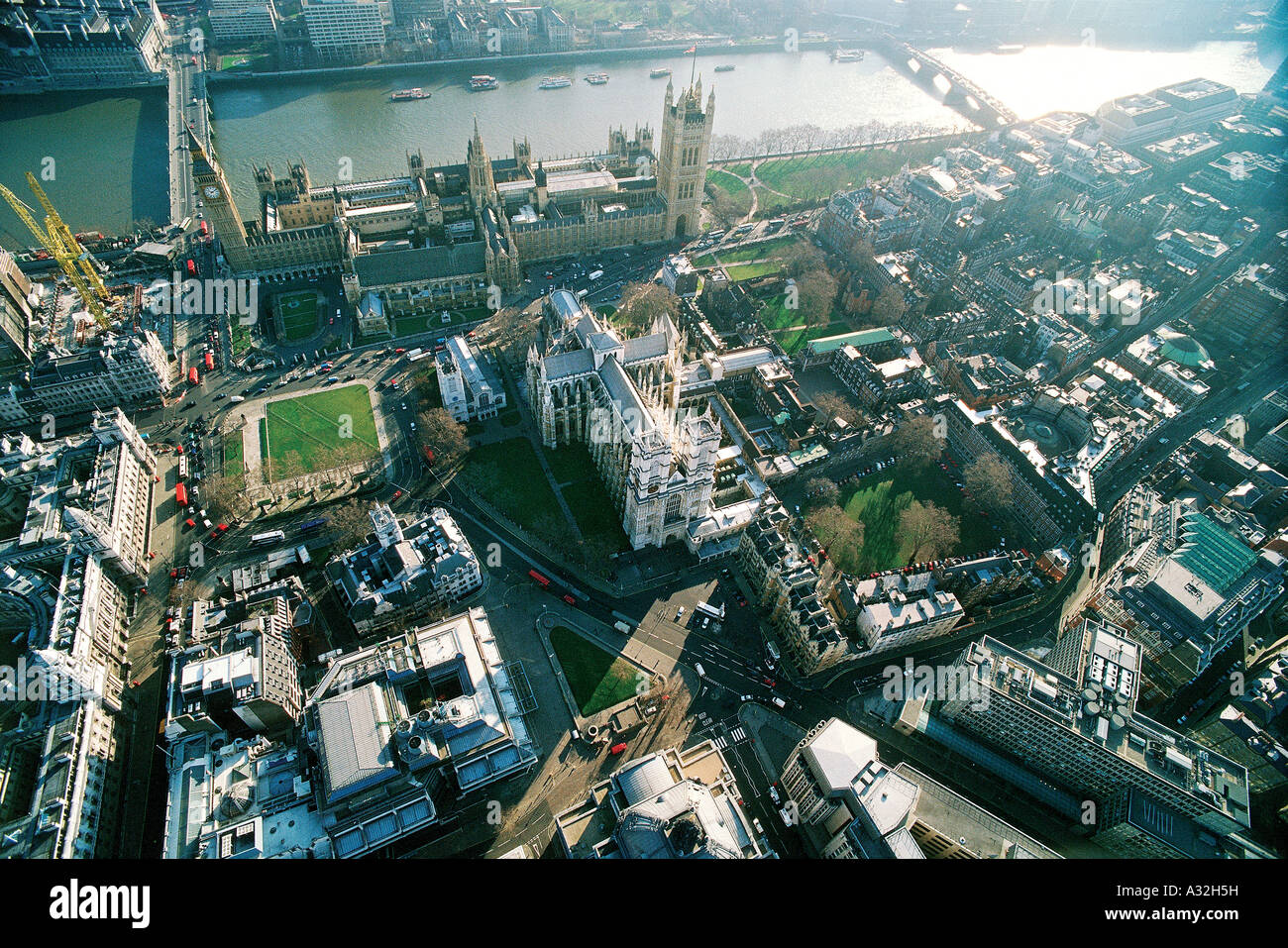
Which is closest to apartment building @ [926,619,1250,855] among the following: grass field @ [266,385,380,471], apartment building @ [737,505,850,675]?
apartment building @ [737,505,850,675]

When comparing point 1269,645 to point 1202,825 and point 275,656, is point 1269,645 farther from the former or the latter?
point 275,656

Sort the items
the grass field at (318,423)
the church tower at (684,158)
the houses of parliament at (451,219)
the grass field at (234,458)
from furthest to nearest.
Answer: the church tower at (684,158), the houses of parliament at (451,219), the grass field at (318,423), the grass field at (234,458)

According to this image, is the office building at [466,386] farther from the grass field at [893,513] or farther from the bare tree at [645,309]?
the grass field at [893,513]

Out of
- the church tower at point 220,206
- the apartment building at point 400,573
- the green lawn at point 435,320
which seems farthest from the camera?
the green lawn at point 435,320

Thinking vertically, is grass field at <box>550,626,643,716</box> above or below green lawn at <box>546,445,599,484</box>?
below

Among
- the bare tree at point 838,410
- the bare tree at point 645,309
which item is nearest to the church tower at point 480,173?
the bare tree at point 645,309

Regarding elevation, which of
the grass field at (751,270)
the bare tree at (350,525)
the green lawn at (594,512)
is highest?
the grass field at (751,270)

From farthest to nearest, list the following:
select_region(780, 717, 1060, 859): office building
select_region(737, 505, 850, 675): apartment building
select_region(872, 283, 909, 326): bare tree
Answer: select_region(872, 283, 909, 326): bare tree → select_region(737, 505, 850, 675): apartment building → select_region(780, 717, 1060, 859): office building

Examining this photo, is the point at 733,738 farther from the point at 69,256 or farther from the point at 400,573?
the point at 69,256

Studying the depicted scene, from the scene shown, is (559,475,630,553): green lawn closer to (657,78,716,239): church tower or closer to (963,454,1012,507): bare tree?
(963,454,1012,507): bare tree
